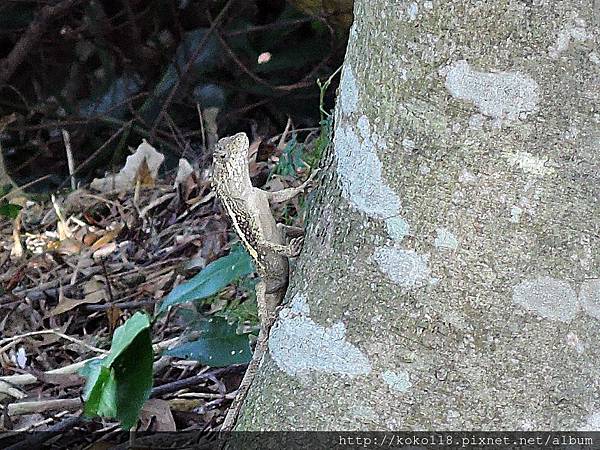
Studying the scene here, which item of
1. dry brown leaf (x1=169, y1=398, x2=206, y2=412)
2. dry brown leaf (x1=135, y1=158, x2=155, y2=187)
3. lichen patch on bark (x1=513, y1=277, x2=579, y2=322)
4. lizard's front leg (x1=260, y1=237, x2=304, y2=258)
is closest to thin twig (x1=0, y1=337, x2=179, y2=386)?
dry brown leaf (x1=169, y1=398, x2=206, y2=412)

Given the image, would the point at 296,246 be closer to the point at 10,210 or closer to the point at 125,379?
the point at 125,379

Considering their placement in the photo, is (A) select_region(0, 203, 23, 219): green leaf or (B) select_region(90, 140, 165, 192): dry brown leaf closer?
(A) select_region(0, 203, 23, 219): green leaf

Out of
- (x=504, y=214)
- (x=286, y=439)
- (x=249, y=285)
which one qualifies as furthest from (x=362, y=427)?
(x=249, y=285)

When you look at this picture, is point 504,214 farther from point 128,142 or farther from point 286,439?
point 128,142

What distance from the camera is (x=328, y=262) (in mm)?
835

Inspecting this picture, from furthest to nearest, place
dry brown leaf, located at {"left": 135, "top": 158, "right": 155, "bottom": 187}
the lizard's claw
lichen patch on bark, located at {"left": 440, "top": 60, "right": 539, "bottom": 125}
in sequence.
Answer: dry brown leaf, located at {"left": 135, "top": 158, "right": 155, "bottom": 187} < the lizard's claw < lichen patch on bark, located at {"left": 440, "top": 60, "right": 539, "bottom": 125}

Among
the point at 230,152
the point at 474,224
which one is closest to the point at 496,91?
the point at 474,224

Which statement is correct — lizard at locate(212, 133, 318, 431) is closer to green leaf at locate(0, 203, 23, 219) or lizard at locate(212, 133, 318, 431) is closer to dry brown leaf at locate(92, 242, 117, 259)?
dry brown leaf at locate(92, 242, 117, 259)

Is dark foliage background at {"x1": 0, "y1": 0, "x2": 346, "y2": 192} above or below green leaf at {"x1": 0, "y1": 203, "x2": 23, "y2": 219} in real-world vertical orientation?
below

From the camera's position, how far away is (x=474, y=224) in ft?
2.40

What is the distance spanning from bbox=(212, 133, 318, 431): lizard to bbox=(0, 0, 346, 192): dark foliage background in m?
1.90

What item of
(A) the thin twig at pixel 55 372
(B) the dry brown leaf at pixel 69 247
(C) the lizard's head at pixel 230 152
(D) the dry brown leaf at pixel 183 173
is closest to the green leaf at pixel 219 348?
(A) the thin twig at pixel 55 372

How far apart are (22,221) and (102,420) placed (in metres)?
1.23

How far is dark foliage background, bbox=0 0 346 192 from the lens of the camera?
321 cm
